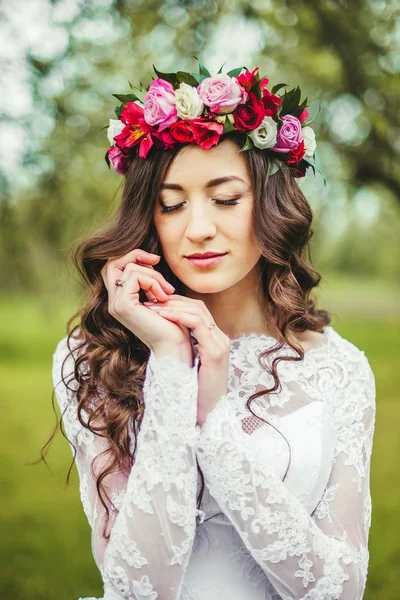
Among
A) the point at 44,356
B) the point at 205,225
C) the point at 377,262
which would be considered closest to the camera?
the point at 205,225

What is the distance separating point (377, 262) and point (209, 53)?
16484 millimetres

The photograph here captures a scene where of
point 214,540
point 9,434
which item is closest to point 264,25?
point 214,540

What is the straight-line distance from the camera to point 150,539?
1999mm

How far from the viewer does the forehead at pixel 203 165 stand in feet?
7.52

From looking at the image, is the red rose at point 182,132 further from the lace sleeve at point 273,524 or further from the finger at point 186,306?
the lace sleeve at point 273,524

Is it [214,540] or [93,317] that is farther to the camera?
[93,317]

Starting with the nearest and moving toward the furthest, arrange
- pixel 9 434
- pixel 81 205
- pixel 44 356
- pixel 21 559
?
pixel 21 559 → pixel 81 205 → pixel 9 434 → pixel 44 356

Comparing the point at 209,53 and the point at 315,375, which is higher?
the point at 209,53

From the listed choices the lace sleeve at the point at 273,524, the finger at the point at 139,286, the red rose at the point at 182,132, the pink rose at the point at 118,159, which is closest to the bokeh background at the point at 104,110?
the pink rose at the point at 118,159

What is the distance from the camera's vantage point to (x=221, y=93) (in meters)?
2.31

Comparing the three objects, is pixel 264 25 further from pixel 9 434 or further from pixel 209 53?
pixel 9 434

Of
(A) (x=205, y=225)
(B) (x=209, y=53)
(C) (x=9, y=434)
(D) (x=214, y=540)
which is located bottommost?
(C) (x=9, y=434)

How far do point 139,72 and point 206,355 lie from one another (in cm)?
466

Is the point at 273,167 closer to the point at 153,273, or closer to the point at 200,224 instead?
the point at 200,224
